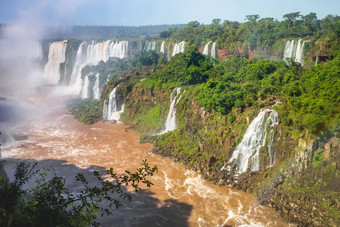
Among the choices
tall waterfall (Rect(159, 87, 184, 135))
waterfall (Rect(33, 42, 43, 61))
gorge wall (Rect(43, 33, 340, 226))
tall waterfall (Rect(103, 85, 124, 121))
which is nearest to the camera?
gorge wall (Rect(43, 33, 340, 226))

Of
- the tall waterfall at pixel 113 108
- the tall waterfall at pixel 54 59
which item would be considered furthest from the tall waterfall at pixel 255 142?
the tall waterfall at pixel 54 59

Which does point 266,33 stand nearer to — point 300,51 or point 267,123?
point 300,51

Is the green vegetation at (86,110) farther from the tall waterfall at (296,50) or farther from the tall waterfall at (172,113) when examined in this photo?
the tall waterfall at (296,50)

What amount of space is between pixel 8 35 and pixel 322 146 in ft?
246

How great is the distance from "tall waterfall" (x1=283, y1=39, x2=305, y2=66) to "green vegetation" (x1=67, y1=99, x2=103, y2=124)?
87.0 feet

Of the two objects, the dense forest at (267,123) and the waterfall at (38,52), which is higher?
the waterfall at (38,52)

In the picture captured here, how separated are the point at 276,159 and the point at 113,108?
24095mm

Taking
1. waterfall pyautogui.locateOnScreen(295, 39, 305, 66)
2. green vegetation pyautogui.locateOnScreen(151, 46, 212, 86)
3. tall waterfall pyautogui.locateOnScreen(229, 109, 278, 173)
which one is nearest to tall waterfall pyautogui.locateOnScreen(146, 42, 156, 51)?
green vegetation pyautogui.locateOnScreen(151, 46, 212, 86)

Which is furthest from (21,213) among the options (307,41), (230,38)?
(230,38)

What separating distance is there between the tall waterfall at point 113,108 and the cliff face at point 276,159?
35.3 feet

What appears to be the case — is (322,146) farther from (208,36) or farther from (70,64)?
(70,64)

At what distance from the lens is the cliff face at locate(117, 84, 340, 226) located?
13703 mm

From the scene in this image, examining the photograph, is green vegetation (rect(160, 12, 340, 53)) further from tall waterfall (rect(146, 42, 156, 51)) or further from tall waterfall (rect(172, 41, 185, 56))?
tall waterfall (rect(146, 42, 156, 51))

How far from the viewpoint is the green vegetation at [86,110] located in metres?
34.8
